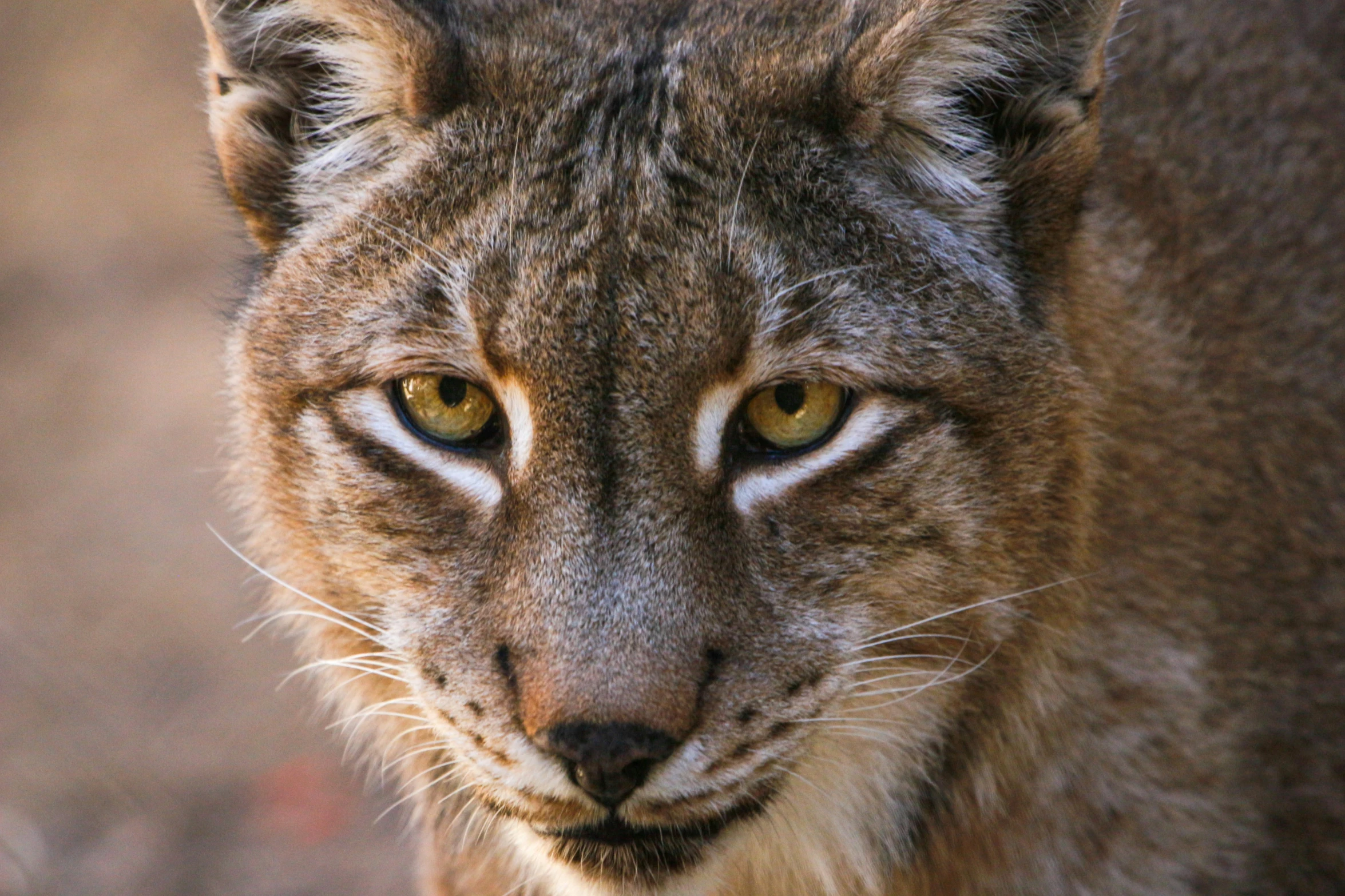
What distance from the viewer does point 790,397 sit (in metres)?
3.20

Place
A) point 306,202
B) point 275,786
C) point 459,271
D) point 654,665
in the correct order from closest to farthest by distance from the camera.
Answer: point 654,665 < point 459,271 < point 306,202 < point 275,786

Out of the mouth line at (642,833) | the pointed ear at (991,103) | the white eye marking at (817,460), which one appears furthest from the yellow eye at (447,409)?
the pointed ear at (991,103)

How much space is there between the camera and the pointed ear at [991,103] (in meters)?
3.21

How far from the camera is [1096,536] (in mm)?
3707

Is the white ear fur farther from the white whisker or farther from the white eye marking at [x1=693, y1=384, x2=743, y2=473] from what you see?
the white whisker

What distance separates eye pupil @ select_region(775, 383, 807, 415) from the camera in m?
3.19

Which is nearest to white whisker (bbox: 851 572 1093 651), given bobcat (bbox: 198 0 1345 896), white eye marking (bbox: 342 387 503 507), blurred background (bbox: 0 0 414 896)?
bobcat (bbox: 198 0 1345 896)

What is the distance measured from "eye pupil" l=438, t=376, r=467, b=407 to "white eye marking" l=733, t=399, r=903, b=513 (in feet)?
2.11

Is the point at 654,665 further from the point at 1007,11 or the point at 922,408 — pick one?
the point at 1007,11

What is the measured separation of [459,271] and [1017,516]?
54.2 inches

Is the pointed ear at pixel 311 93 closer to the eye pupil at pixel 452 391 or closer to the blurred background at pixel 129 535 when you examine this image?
the blurred background at pixel 129 535

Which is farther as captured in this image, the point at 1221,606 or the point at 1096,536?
the point at 1221,606

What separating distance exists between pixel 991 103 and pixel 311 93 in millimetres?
1656

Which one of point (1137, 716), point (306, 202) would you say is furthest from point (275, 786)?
point (1137, 716)
